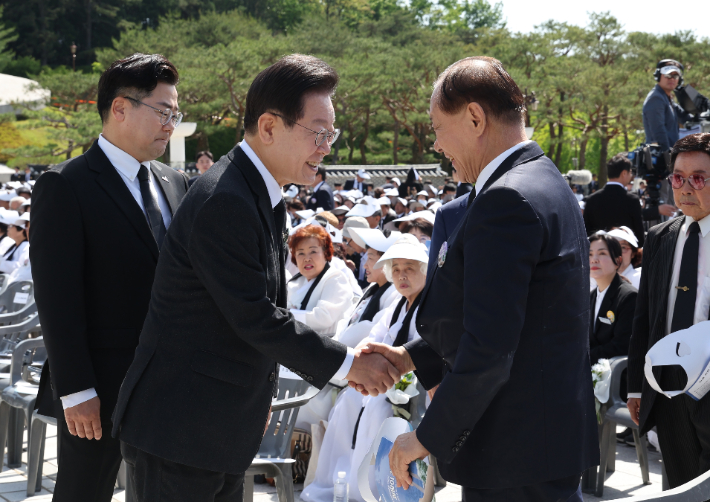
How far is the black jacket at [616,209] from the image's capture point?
633 centimetres

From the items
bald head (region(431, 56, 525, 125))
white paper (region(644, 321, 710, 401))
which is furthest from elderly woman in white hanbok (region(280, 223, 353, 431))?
bald head (region(431, 56, 525, 125))

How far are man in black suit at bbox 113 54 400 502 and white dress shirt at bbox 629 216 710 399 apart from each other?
1.53 meters

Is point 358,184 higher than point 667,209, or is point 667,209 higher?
point 358,184

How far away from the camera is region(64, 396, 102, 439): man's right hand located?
7.56 feet

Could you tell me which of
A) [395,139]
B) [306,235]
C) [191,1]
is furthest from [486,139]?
[191,1]

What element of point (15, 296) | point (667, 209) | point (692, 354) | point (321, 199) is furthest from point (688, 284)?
point (321, 199)

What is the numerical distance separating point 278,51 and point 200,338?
3097 centimetres

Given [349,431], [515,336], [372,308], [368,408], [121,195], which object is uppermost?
[121,195]

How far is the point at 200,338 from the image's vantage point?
74.6 inches

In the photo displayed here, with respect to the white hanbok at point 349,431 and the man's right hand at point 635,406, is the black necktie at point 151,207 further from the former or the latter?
the man's right hand at point 635,406

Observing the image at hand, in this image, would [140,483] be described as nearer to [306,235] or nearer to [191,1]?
[306,235]

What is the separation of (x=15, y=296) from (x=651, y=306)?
4.96 m

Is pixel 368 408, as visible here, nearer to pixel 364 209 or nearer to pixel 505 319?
pixel 505 319

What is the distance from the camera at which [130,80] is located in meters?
2.53
